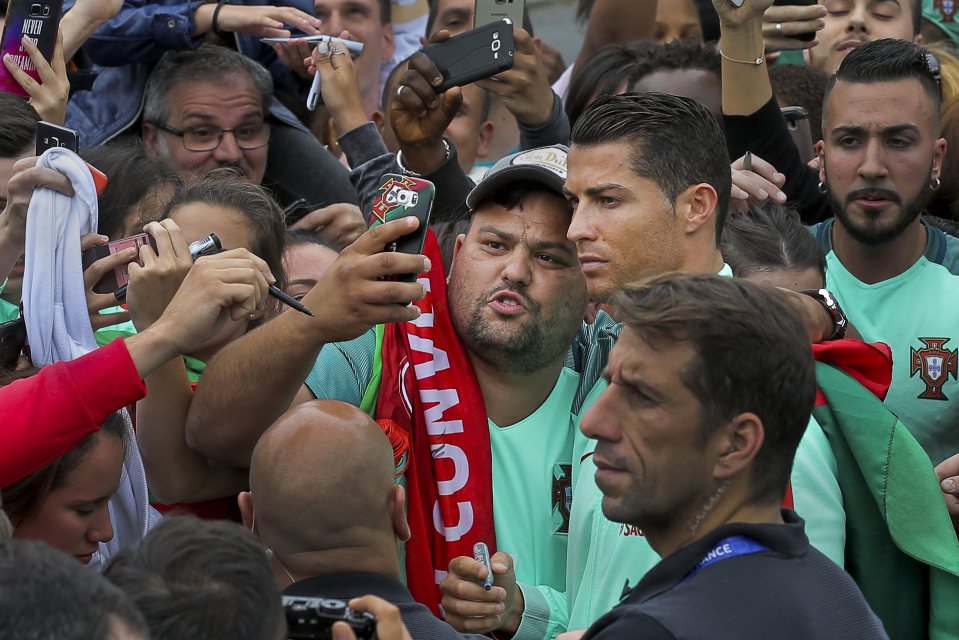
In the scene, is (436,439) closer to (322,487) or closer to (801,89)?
(322,487)

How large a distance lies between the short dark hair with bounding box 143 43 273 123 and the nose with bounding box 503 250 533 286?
192cm

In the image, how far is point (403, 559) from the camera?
310 cm

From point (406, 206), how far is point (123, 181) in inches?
51.6

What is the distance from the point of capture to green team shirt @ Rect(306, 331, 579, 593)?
321 centimetres

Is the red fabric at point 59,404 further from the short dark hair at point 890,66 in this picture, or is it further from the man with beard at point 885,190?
the short dark hair at point 890,66

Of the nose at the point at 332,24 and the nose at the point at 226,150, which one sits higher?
the nose at the point at 332,24

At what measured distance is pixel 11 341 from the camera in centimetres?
309

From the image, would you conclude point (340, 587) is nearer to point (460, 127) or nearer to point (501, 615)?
point (501, 615)

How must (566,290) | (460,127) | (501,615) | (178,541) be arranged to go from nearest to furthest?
(178,541), (501,615), (566,290), (460,127)

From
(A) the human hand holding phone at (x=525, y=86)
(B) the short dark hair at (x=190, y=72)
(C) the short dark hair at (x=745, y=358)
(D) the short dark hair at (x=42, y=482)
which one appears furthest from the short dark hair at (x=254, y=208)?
(C) the short dark hair at (x=745, y=358)

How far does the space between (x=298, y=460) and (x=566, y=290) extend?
1060 millimetres

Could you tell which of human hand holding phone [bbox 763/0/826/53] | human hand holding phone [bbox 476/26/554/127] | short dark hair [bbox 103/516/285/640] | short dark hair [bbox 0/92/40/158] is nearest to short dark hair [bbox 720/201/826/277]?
human hand holding phone [bbox 476/26/554/127]

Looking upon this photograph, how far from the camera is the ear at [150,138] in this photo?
193 inches

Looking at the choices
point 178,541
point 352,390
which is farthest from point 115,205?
point 178,541
